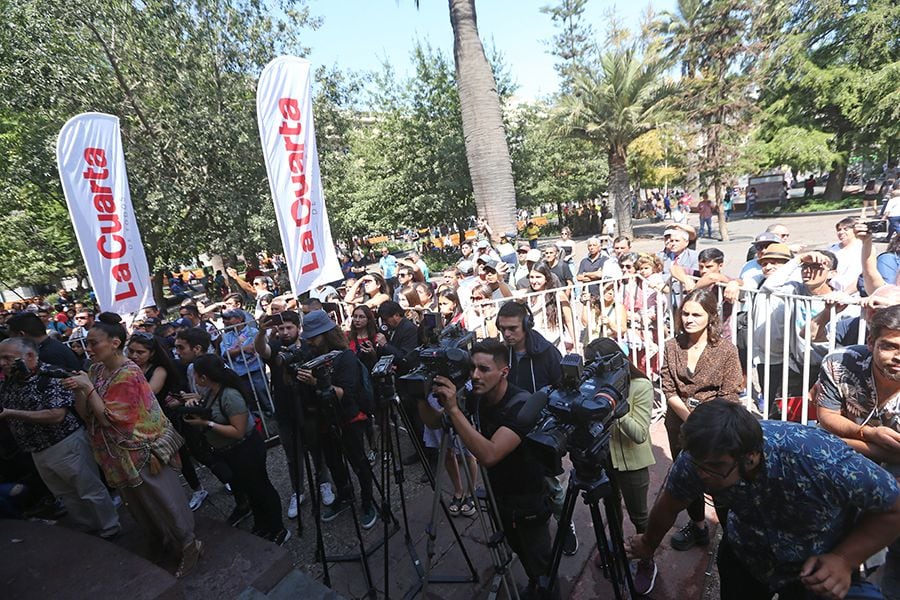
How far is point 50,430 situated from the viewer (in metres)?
3.44

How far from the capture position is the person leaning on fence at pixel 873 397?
1992mm

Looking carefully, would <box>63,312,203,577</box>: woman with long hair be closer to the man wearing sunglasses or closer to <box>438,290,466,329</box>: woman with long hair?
<box>438,290,466,329</box>: woman with long hair

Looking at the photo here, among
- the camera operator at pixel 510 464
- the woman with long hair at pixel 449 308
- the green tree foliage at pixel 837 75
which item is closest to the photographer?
the camera operator at pixel 510 464

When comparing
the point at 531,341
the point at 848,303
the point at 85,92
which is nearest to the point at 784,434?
the point at 531,341

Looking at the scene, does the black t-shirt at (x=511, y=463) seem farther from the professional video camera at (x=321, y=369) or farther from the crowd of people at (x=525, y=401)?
the professional video camera at (x=321, y=369)

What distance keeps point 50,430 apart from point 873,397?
216 inches

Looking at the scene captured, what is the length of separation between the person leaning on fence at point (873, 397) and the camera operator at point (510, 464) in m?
1.61

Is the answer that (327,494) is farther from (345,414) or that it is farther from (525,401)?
(525,401)

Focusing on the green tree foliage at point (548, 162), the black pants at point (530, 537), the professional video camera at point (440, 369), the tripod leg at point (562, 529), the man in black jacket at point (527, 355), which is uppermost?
the green tree foliage at point (548, 162)

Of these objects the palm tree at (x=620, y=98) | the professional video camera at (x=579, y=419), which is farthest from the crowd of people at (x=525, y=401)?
the palm tree at (x=620, y=98)

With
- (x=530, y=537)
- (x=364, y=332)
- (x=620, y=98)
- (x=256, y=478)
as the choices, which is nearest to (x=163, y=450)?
(x=256, y=478)

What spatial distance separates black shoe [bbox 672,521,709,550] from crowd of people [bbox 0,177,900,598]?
12 millimetres

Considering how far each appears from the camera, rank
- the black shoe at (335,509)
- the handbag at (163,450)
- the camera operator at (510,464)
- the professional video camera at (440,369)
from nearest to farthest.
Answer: the professional video camera at (440,369) < the camera operator at (510,464) < the handbag at (163,450) < the black shoe at (335,509)

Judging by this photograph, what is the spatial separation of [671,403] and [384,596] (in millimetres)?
2372
